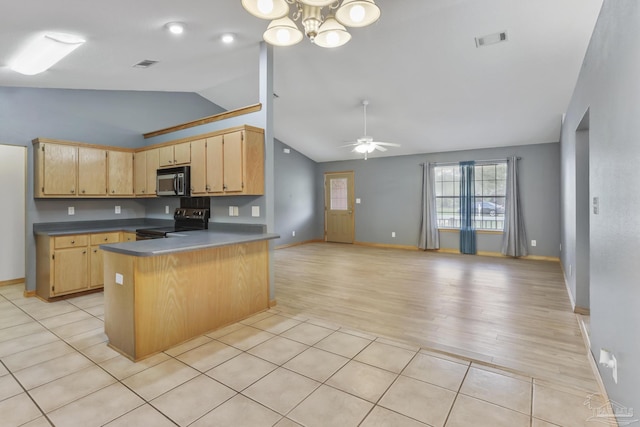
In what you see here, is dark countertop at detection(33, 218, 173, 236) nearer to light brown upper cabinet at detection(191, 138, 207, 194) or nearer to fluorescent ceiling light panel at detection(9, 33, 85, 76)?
light brown upper cabinet at detection(191, 138, 207, 194)

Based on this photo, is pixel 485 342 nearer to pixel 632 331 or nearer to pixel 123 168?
pixel 632 331

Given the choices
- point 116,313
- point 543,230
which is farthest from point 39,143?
point 543,230

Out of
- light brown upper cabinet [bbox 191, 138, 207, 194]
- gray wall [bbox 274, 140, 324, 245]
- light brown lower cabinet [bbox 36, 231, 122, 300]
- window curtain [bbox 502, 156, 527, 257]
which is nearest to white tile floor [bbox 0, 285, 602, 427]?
light brown lower cabinet [bbox 36, 231, 122, 300]

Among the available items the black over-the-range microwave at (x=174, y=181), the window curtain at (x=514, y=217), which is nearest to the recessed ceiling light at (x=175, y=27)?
the black over-the-range microwave at (x=174, y=181)

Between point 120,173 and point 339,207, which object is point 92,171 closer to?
A: point 120,173

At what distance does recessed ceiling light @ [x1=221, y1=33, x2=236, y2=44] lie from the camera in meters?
3.34

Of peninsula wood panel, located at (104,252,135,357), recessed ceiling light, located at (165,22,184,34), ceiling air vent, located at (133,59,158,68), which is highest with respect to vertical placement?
ceiling air vent, located at (133,59,158,68)

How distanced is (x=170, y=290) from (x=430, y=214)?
6160mm

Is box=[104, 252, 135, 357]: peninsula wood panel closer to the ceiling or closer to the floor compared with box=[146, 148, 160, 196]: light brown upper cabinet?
closer to the floor

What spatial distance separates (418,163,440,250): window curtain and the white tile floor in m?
5.06

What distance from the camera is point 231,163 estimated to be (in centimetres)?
361

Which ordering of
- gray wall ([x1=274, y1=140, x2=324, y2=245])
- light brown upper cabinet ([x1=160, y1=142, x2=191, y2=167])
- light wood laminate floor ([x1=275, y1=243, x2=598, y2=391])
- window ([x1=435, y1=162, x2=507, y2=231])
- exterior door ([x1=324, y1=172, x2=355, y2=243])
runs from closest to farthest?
1. light wood laminate floor ([x1=275, y1=243, x2=598, y2=391])
2. light brown upper cabinet ([x1=160, y1=142, x2=191, y2=167])
3. window ([x1=435, y1=162, x2=507, y2=231])
4. gray wall ([x1=274, y1=140, x2=324, y2=245])
5. exterior door ([x1=324, y1=172, x2=355, y2=243])

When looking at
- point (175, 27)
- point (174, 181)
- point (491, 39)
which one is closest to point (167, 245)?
point (174, 181)

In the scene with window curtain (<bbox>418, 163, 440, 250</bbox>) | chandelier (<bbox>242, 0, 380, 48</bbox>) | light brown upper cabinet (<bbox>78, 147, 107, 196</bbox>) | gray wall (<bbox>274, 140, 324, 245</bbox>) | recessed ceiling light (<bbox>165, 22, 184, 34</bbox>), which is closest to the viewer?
chandelier (<bbox>242, 0, 380, 48</bbox>)
